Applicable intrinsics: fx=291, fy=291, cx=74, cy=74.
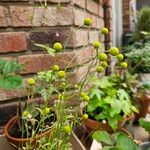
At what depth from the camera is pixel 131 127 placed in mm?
1651

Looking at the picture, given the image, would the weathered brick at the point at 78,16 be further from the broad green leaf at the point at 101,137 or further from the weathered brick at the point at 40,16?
the broad green leaf at the point at 101,137

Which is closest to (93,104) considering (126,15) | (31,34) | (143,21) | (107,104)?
(107,104)

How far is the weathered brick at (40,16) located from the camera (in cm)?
109

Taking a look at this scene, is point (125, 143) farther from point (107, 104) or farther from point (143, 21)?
point (143, 21)

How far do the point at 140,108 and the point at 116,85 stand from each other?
0.26m

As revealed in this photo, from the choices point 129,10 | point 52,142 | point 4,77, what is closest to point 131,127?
point 52,142

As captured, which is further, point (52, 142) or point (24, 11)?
point (24, 11)

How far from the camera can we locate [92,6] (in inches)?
65.0

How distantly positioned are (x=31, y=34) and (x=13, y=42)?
0.08 meters

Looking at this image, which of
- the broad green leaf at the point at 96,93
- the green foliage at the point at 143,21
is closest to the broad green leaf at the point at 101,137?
the broad green leaf at the point at 96,93

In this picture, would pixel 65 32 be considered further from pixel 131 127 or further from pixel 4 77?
pixel 131 127

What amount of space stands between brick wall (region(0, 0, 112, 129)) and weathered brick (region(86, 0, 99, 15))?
0.30 m

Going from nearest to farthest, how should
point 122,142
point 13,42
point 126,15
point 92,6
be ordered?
point 122,142 < point 13,42 < point 92,6 < point 126,15

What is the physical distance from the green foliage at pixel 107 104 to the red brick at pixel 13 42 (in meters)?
0.36
